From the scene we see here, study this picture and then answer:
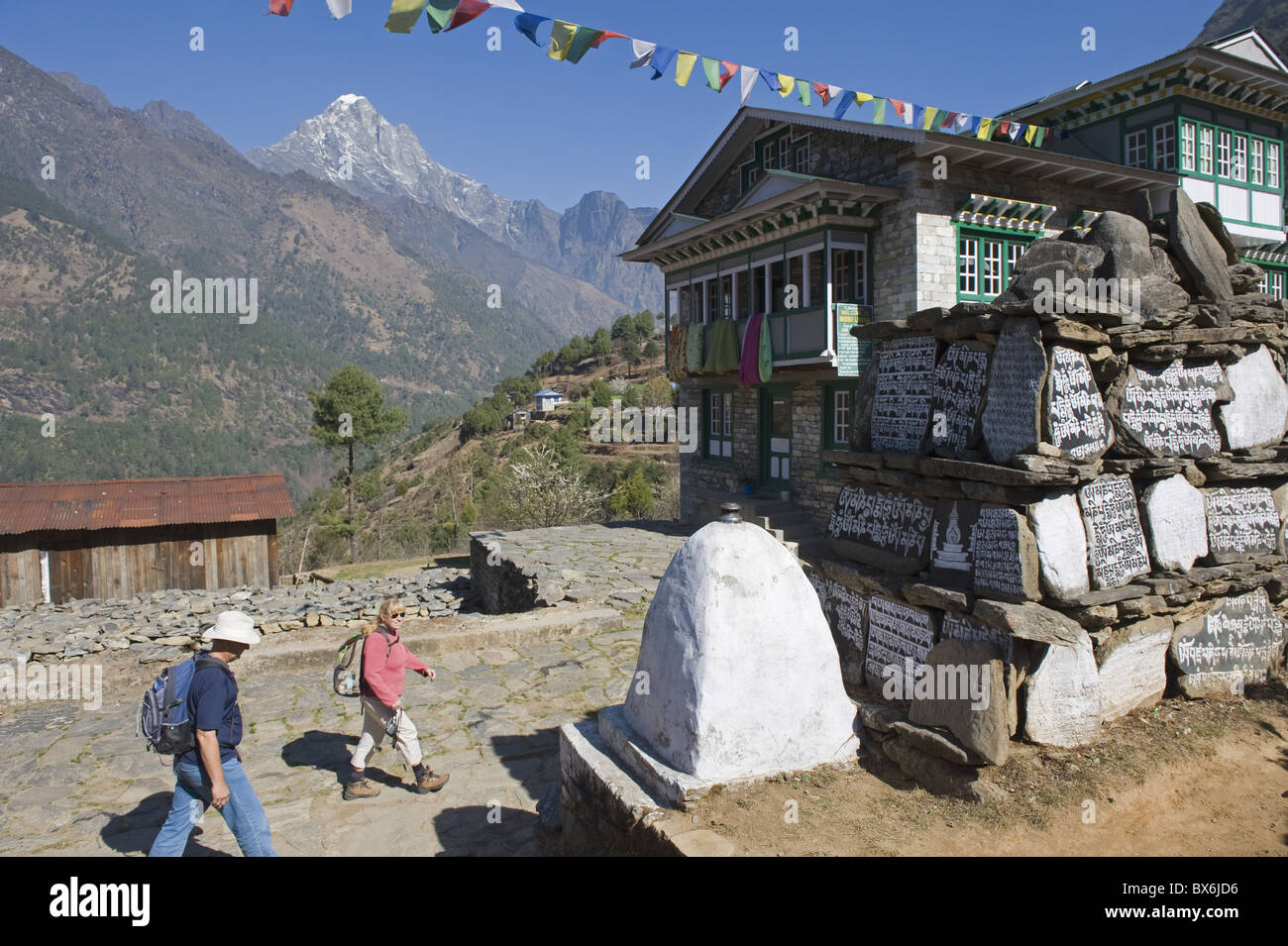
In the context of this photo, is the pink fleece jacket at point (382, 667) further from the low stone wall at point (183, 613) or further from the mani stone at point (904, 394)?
the low stone wall at point (183, 613)

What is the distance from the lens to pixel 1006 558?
503 centimetres

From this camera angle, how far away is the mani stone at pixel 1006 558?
4.94 metres

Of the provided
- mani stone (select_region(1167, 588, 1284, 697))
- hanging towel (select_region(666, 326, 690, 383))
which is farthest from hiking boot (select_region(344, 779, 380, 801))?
hanging towel (select_region(666, 326, 690, 383))

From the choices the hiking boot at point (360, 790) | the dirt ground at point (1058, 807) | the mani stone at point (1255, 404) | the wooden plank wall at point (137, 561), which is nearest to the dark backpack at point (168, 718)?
the hiking boot at point (360, 790)

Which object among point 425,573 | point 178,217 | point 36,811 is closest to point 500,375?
point 178,217

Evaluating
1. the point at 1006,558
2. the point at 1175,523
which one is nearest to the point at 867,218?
the point at 1175,523

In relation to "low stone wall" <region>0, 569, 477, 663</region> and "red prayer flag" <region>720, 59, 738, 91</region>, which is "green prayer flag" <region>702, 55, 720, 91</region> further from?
"low stone wall" <region>0, 569, 477, 663</region>

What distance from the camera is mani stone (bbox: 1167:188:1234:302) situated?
639cm

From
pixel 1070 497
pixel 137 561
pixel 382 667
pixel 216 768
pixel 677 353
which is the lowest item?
pixel 137 561

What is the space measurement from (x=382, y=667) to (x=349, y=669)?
0.28 meters

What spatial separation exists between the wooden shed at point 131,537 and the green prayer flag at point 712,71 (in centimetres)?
1316

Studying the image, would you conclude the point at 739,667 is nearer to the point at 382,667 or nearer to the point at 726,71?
the point at 382,667

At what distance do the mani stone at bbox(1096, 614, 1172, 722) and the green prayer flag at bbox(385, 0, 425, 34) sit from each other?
7.17 m

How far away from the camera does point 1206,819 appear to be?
14.5 ft
